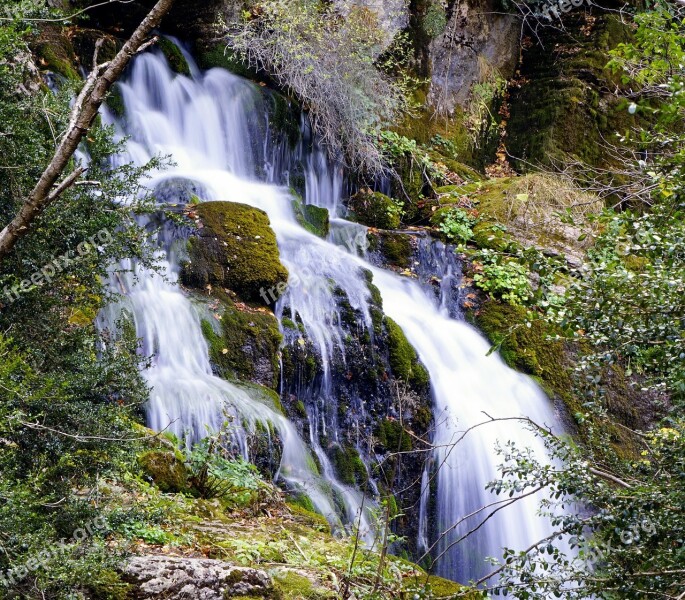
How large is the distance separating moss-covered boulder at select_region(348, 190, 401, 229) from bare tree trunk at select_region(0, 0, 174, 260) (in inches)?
335

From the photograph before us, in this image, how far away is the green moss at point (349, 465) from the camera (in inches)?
282

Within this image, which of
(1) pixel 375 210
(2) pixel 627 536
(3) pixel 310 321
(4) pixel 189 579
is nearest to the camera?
(2) pixel 627 536

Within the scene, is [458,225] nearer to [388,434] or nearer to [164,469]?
[388,434]

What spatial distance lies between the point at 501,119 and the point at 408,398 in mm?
9861

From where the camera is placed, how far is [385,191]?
12500mm

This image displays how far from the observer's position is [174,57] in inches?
473

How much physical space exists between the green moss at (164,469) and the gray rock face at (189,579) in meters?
1.30

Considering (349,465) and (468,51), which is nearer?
(349,465)

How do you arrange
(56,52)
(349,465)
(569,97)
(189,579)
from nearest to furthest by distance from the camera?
1. (189,579)
2. (349,465)
3. (56,52)
4. (569,97)

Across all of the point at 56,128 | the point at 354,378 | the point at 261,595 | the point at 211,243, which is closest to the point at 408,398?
the point at 354,378

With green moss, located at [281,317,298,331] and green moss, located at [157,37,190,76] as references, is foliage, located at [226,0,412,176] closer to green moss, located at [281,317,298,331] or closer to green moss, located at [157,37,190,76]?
green moss, located at [157,37,190,76]

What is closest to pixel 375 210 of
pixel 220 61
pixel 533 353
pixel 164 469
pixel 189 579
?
pixel 533 353

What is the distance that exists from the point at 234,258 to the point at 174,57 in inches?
228

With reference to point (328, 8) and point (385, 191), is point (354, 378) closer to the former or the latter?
point (385, 191)
